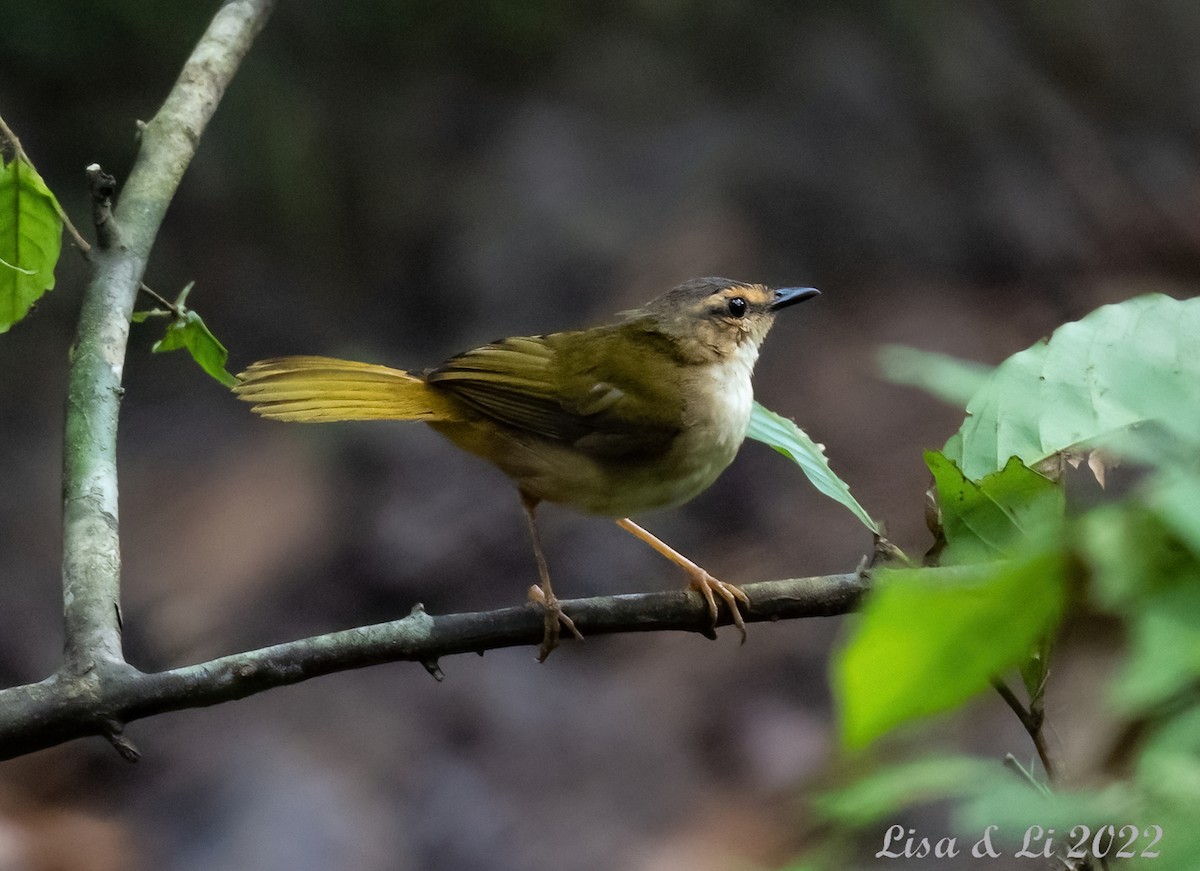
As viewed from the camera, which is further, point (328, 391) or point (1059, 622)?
point (328, 391)

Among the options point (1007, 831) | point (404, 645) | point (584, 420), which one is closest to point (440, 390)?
point (584, 420)

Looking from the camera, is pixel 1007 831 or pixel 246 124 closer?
pixel 1007 831

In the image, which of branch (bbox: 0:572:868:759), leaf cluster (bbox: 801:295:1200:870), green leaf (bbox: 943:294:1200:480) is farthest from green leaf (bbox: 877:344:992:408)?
branch (bbox: 0:572:868:759)

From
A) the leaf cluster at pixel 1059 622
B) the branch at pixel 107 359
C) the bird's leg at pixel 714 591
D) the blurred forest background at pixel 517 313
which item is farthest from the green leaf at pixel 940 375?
the blurred forest background at pixel 517 313

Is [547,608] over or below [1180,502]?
→ below

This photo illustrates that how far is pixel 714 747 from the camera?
4590mm

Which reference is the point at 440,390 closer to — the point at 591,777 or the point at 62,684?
the point at 62,684

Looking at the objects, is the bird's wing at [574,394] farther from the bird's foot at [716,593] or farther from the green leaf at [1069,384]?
the green leaf at [1069,384]

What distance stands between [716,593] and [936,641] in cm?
212

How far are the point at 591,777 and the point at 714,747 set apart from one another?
468 mm

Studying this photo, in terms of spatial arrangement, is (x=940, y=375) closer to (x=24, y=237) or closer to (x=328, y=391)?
(x=24, y=237)

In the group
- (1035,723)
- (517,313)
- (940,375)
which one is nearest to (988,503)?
(1035,723)

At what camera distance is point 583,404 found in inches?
120

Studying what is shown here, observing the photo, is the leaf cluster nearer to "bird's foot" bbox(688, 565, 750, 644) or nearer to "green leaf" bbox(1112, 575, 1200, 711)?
"green leaf" bbox(1112, 575, 1200, 711)
